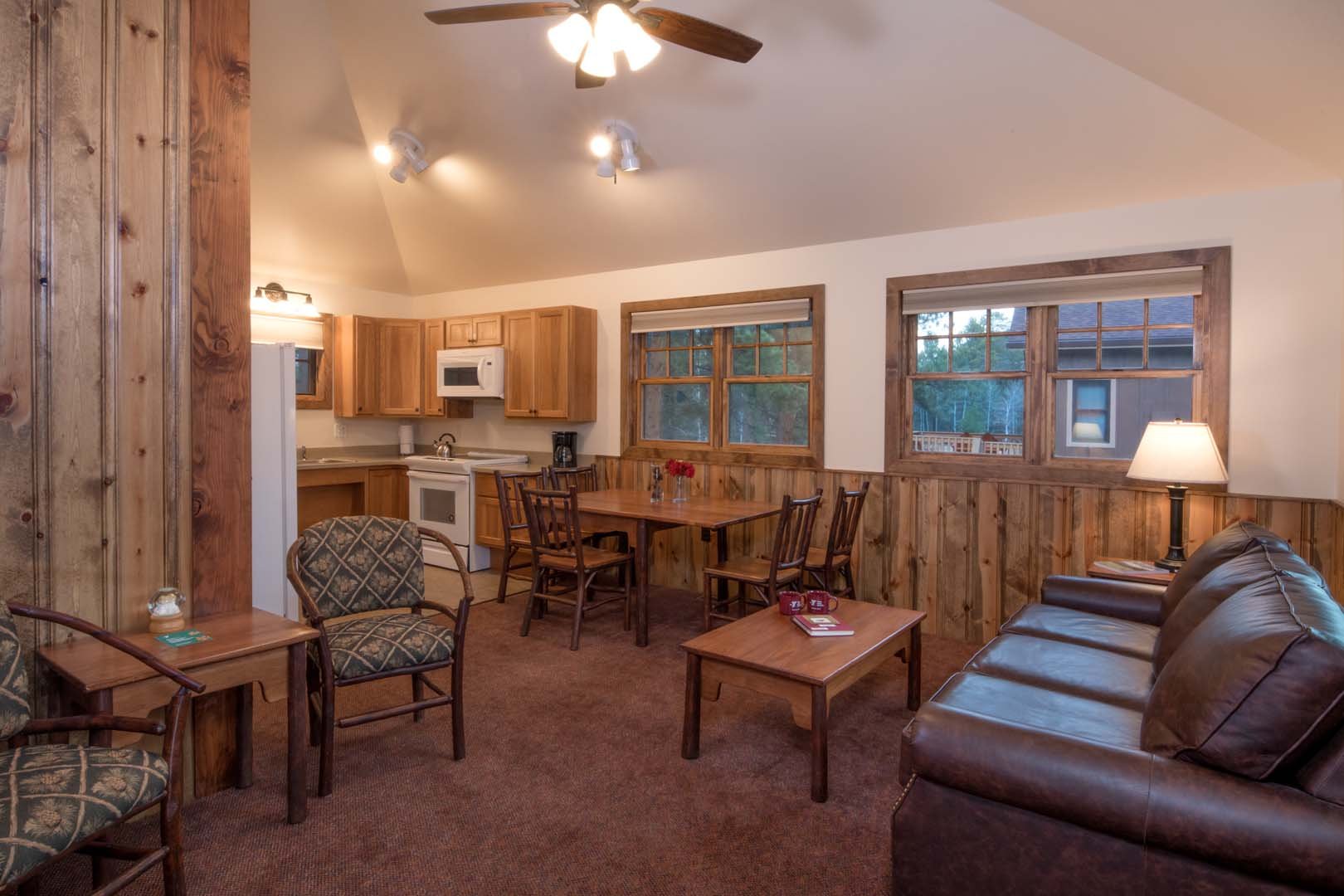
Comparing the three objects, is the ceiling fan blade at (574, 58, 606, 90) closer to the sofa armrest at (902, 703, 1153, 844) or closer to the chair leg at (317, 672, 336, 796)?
the chair leg at (317, 672, 336, 796)

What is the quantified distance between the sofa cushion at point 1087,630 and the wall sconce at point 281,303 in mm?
5815

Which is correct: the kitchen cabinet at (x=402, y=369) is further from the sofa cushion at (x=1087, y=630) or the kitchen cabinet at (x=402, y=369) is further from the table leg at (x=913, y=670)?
the sofa cushion at (x=1087, y=630)

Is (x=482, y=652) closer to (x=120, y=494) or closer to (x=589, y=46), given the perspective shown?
(x=120, y=494)

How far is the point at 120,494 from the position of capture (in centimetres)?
224

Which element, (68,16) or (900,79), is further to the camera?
(900,79)

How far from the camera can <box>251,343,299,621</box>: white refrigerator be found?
3.25 meters

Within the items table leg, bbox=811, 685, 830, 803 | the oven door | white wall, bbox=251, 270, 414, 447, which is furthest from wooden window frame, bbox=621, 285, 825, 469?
white wall, bbox=251, 270, 414, 447

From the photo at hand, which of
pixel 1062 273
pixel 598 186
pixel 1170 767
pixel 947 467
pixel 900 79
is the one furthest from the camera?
pixel 598 186

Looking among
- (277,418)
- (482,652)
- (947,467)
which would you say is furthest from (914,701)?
(277,418)

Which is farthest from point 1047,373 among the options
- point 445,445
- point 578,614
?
point 445,445

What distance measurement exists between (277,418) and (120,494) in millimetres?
1119

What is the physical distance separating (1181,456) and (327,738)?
3.48 m

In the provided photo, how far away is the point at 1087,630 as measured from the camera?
2730mm

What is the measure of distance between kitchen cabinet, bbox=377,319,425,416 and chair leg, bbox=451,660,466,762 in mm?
4368
